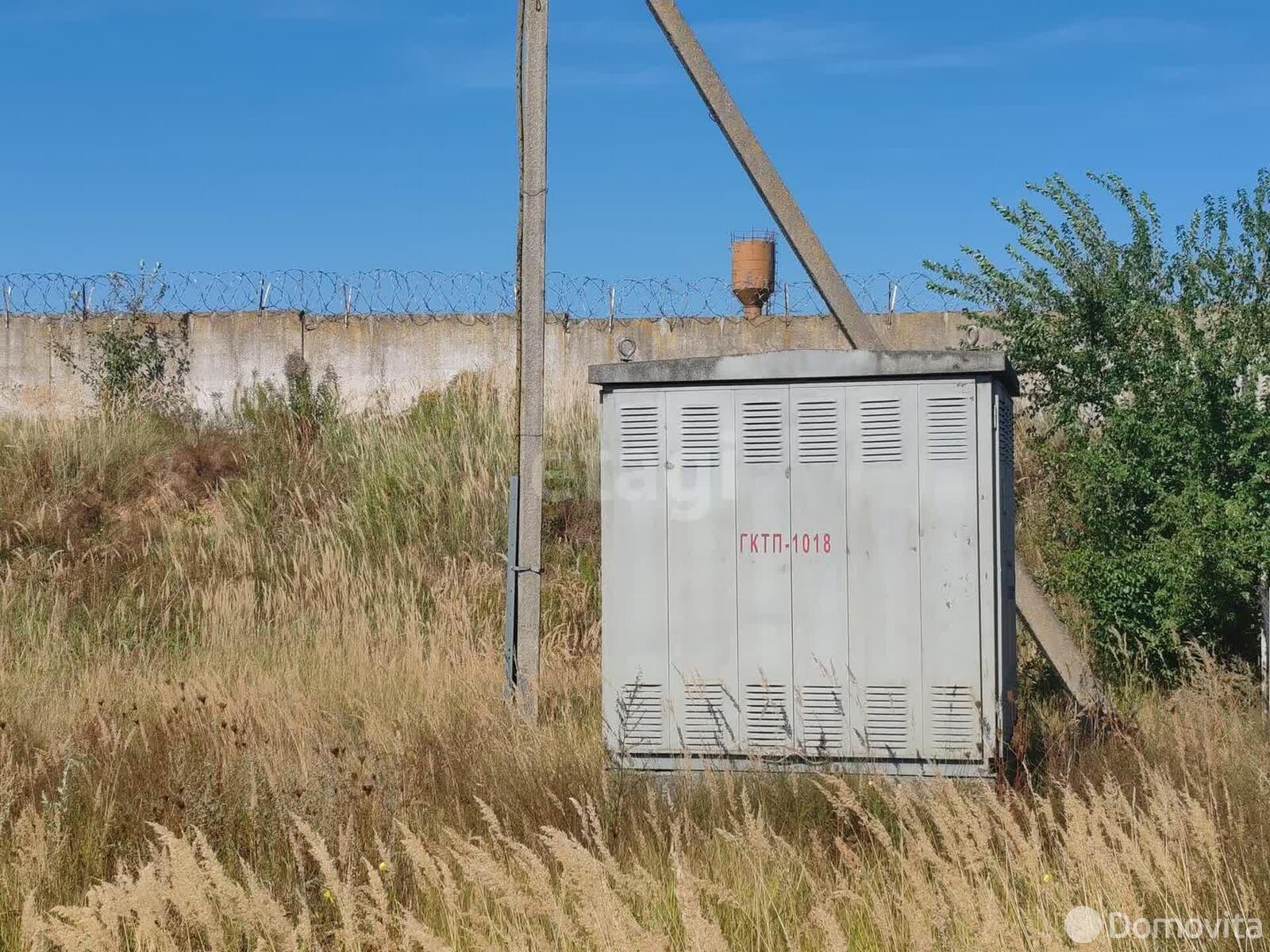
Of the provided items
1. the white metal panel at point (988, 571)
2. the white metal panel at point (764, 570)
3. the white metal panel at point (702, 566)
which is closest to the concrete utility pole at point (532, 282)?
the white metal panel at point (702, 566)

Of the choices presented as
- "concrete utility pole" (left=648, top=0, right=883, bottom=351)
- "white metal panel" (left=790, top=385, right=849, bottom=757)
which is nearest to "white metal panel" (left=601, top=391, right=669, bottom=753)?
"white metal panel" (left=790, top=385, right=849, bottom=757)

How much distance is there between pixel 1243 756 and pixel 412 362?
14.2 meters

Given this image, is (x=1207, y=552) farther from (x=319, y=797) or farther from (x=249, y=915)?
(x=249, y=915)

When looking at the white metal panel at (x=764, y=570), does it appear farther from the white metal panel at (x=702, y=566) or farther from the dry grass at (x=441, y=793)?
the dry grass at (x=441, y=793)

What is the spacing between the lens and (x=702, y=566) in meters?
5.76

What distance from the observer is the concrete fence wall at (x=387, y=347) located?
A: 17984 mm

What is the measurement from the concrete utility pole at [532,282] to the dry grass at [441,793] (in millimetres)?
806

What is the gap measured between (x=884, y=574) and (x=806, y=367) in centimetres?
94

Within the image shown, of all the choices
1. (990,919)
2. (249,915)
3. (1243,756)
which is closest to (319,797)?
(249,915)

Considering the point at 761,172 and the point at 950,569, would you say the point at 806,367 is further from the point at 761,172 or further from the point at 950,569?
the point at 761,172

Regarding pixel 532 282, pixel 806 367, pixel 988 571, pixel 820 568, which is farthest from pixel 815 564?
pixel 532 282

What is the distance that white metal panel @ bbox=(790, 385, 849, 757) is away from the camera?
18.4 feet

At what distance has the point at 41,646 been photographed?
9.99m

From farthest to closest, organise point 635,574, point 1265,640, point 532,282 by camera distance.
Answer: point 1265,640 < point 532,282 < point 635,574
